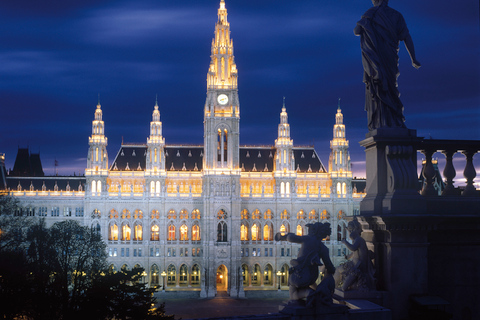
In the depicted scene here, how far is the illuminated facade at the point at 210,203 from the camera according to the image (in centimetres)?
9550

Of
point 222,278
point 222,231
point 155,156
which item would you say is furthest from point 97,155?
point 222,278

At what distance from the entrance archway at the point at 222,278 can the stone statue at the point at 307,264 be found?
3289 inches

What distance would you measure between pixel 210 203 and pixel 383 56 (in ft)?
269

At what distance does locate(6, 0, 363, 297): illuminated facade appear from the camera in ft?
313

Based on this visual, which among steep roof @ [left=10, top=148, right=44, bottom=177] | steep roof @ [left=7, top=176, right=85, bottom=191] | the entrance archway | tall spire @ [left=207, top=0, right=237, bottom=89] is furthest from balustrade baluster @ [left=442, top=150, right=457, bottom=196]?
steep roof @ [left=10, top=148, right=44, bottom=177]

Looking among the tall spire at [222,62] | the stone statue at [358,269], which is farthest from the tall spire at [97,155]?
the stone statue at [358,269]

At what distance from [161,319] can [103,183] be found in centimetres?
7736

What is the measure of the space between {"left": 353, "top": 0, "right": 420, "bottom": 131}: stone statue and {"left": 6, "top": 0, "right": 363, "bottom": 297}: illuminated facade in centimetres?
8040

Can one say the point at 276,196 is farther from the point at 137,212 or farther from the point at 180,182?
the point at 137,212

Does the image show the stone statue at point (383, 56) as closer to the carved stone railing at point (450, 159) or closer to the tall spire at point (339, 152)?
the carved stone railing at point (450, 159)

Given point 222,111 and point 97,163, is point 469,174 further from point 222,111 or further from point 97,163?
point 97,163

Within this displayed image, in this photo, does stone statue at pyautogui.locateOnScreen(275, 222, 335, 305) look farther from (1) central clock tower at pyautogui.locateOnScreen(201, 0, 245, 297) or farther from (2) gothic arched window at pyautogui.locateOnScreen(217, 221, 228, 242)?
(2) gothic arched window at pyautogui.locateOnScreen(217, 221, 228, 242)

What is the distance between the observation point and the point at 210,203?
95.7m

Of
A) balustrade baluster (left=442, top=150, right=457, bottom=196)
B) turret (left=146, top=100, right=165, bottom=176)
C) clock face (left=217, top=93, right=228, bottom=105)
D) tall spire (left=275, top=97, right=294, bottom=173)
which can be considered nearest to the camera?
balustrade baluster (left=442, top=150, right=457, bottom=196)
